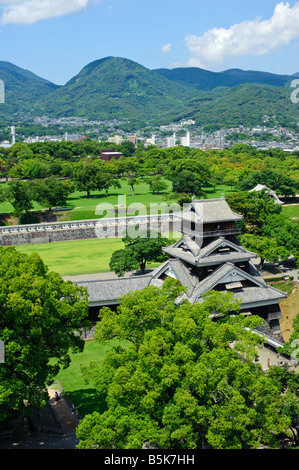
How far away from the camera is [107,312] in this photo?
2227 cm

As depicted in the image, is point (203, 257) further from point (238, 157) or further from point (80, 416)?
point (238, 157)

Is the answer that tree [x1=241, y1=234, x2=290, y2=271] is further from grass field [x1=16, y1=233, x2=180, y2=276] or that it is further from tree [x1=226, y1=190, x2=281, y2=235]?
grass field [x1=16, y1=233, x2=180, y2=276]

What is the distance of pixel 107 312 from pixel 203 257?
1118 centimetres

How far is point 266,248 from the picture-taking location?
41688mm

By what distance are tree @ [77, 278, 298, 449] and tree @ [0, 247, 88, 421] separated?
2.07 meters

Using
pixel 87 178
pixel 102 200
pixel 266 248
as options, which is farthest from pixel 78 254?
pixel 87 178

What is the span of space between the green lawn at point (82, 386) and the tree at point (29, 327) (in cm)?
279

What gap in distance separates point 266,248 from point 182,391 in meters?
26.7

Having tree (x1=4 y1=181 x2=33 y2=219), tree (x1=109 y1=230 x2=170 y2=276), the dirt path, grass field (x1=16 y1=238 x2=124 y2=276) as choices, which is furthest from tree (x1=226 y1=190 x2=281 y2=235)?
tree (x1=4 y1=181 x2=33 y2=219)

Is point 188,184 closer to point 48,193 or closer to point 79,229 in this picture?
point 48,193

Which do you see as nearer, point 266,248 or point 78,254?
point 266,248

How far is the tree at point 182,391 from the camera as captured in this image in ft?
53.8

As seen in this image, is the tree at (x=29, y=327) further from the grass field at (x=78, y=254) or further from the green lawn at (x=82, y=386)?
the grass field at (x=78, y=254)

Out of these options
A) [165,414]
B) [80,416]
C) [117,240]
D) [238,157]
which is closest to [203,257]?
[80,416]
